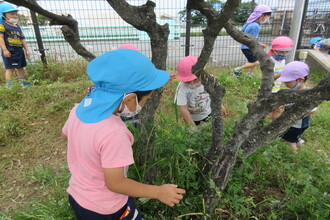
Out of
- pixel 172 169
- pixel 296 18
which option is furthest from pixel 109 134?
pixel 296 18

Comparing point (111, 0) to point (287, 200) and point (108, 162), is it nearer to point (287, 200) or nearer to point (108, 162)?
point (108, 162)

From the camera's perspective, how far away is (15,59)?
4.80 metres

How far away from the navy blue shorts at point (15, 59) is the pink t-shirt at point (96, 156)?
423cm

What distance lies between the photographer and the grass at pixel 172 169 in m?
1.72

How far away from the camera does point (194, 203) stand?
1745mm

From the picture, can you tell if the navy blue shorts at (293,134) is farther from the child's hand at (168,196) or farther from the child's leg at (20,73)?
the child's leg at (20,73)

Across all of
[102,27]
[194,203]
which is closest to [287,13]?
[102,27]

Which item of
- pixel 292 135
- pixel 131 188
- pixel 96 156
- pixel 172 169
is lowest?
pixel 292 135

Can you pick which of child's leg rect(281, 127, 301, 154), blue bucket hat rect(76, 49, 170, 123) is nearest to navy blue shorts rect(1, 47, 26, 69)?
blue bucket hat rect(76, 49, 170, 123)

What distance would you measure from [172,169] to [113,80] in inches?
37.4

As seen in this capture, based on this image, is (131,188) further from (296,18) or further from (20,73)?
(296,18)

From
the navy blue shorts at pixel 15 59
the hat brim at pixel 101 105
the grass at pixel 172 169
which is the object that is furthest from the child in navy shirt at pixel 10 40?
the hat brim at pixel 101 105

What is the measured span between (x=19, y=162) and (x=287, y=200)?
2886 millimetres

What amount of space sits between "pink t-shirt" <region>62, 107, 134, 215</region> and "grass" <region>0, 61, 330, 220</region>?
387mm
